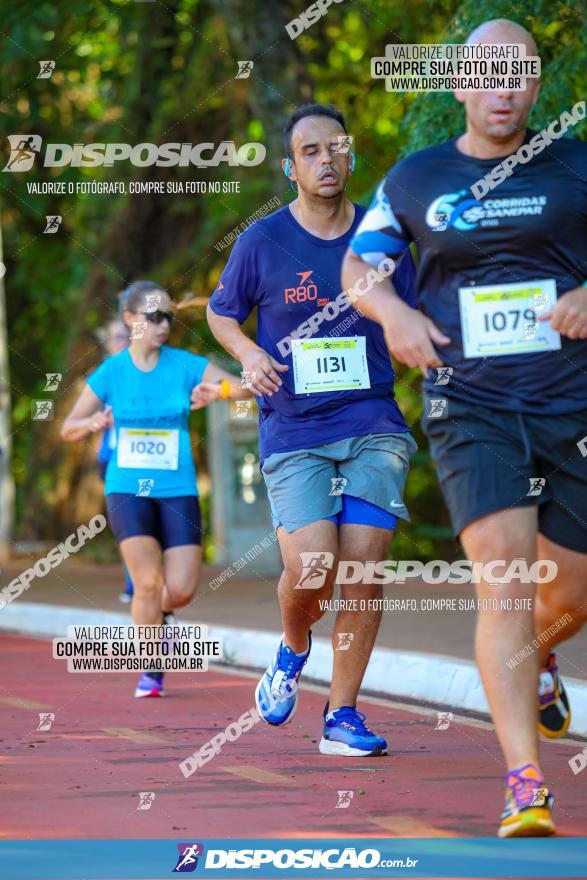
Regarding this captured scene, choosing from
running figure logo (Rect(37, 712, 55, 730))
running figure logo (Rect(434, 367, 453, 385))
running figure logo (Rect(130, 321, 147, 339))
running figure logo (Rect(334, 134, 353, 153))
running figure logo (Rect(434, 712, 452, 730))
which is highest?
running figure logo (Rect(334, 134, 353, 153))

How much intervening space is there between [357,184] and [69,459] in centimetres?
801

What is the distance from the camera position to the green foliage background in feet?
56.6

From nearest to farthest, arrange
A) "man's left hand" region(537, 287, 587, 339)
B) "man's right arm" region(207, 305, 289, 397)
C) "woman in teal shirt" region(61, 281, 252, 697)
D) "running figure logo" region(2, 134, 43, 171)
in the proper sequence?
1. "man's left hand" region(537, 287, 587, 339)
2. "man's right arm" region(207, 305, 289, 397)
3. "woman in teal shirt" region(61, 281, 252, 697)
4. "running figure logo" region(2, 134, 43, 171)

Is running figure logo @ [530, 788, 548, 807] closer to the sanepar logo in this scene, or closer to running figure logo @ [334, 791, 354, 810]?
running figure logo @ [334, 791, 354, 810]

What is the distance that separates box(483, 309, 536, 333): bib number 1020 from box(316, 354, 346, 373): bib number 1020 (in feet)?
6.73

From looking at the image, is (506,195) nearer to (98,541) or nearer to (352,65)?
(352,65)

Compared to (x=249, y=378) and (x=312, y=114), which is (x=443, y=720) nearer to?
(x=249, y=378)

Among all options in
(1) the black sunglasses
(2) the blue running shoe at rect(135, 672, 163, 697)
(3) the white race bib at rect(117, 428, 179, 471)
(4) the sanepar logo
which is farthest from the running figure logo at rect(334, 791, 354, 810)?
(4) the sanepar logo

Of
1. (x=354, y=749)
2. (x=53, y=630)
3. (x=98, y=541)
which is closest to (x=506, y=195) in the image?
(x=354, y=749)

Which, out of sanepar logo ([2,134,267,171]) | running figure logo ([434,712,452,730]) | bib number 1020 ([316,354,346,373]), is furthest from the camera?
sanepar logo ([2,134,267,171])

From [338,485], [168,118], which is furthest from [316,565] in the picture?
[168,118]

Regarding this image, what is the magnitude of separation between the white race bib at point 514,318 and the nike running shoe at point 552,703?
158cm

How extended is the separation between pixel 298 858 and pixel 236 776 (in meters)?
1.75

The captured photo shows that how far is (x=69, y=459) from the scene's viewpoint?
25.4m
